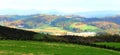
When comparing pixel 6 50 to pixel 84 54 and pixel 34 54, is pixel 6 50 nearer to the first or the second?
pixel 34 54

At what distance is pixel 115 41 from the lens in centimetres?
7994

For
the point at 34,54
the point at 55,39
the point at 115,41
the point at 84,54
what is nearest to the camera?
the point at 34,54

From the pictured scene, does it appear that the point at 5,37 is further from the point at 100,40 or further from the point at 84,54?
the point at 100,40

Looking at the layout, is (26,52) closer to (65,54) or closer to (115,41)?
(65,54)

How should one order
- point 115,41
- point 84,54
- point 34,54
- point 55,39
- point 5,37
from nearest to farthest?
1. point 34,54
2. point 84,54
3. point 5,37
4. point 55,39
5. point 115,41

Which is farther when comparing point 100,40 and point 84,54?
point 100,40

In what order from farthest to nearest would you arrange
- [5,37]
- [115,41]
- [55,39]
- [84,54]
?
[115,41] < [55,39] < [5,37] < [84,54]

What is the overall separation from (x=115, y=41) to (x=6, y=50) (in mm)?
41650

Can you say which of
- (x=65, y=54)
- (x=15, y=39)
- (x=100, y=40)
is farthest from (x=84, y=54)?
(x=100, y=40)

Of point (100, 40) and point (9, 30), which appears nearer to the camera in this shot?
point (9, 30)

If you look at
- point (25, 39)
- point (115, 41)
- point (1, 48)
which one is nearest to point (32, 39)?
point (25, 39)

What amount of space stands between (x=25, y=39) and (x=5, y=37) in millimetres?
3853

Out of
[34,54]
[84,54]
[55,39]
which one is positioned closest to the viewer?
[34,54]

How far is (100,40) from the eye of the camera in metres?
80.3
